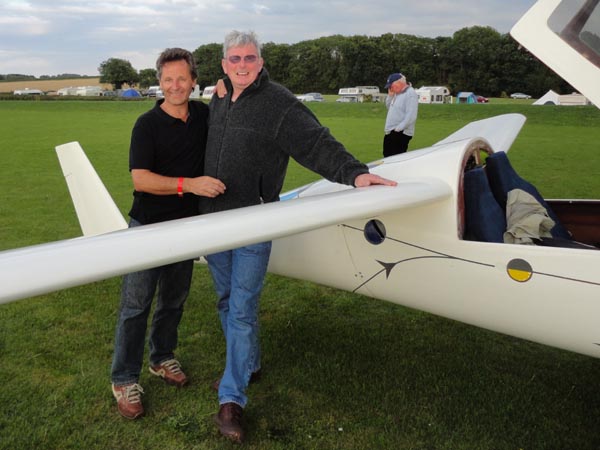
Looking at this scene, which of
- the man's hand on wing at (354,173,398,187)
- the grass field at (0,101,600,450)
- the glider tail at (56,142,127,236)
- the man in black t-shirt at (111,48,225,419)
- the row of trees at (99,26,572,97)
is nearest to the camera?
the man's hand on wing at (354,173,398,187)

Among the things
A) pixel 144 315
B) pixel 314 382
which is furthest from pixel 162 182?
pixel 314 382

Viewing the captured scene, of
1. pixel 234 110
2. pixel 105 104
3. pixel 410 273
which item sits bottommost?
pixel 105 104

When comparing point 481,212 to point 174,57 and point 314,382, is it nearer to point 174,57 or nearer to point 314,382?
point 314,382

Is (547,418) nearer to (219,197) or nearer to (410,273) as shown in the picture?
(410,273)

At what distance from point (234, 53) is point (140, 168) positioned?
0.73 meters

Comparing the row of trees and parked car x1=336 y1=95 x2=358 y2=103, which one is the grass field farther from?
the row of trees

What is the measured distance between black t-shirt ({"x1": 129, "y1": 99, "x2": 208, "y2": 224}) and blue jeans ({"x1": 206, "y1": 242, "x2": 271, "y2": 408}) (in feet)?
1.14

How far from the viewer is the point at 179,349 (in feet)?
12.6

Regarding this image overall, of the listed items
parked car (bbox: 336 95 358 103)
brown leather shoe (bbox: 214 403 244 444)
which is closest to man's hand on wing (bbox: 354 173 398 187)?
brown leather shoe (bbox: 214 403 244 444)

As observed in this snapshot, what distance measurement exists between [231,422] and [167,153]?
55.3 inches

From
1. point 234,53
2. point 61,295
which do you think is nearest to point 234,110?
point 234,53

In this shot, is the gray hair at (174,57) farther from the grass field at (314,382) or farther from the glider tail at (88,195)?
the grass field at (314,382)

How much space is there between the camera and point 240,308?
2775 mm

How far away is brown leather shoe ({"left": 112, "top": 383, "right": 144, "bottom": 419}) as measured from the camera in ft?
9.90
